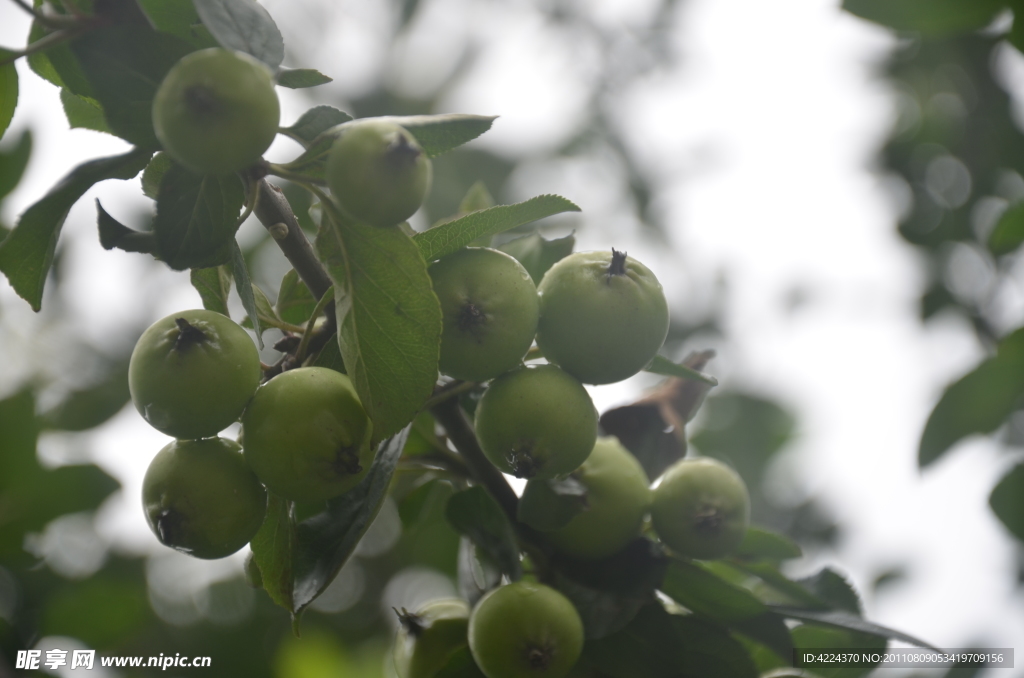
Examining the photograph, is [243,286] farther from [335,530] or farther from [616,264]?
[616,264]

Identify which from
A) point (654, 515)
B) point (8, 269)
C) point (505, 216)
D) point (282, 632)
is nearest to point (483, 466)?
point (654, 515)

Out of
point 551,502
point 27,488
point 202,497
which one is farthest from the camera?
point 27,488

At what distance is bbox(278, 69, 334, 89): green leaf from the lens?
1.16 metres

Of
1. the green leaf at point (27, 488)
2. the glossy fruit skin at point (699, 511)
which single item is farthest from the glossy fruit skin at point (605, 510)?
the green leaf at point (27, 488)

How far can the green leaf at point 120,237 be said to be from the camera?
1.06 metres

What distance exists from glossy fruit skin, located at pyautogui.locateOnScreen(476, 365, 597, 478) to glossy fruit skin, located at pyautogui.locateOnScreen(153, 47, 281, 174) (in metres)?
0.55

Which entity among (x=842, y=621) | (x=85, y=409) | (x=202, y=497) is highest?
(x=202, y=497)

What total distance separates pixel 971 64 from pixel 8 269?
12.5 feet

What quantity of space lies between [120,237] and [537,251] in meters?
0.87

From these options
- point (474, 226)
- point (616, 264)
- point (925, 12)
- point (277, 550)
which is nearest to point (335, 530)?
point (277, 550)

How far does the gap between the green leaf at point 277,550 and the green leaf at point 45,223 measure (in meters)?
0.50

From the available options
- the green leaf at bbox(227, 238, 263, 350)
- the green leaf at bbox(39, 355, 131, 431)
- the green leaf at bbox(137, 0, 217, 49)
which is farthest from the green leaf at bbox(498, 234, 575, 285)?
the green leaf at bbox(39, 355, 131, 431)

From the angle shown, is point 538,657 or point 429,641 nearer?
point 538,657

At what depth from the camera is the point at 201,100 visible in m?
0.92
